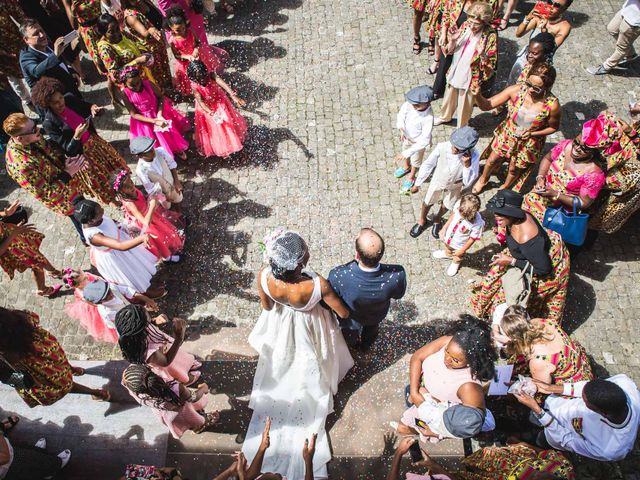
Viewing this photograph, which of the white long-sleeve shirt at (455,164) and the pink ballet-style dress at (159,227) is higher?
the white long-sleeve shirt at (455,164)

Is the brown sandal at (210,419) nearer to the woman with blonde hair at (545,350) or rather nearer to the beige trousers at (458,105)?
the woman with blonde hair at (545,350)

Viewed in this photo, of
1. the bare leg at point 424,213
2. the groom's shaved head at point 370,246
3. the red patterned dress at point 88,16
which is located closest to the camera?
the groom's shaved head at point 370,246

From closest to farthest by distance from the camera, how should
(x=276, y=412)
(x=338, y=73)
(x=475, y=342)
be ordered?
1. (x=475, y=342)
2. (x=276, y=412)
3. (x=338, y=73)

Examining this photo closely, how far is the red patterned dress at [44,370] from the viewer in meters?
3.97

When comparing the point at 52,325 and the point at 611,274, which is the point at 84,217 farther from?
the point at 611,274

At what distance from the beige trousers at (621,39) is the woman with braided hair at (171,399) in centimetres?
851

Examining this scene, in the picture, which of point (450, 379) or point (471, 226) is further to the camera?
point (471, 226)

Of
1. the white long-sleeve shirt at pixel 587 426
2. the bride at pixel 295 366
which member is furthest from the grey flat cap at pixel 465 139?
the white long-sleeve shirt at pixel 587 426

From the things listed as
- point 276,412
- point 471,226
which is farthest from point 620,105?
point 276,412

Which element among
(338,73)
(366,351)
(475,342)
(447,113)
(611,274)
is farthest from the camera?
(338,73)

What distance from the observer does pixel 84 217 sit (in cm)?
444

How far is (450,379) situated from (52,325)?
4718 millimetres

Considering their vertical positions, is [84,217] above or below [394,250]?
above

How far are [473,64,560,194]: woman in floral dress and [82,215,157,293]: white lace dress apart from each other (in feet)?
15.4
